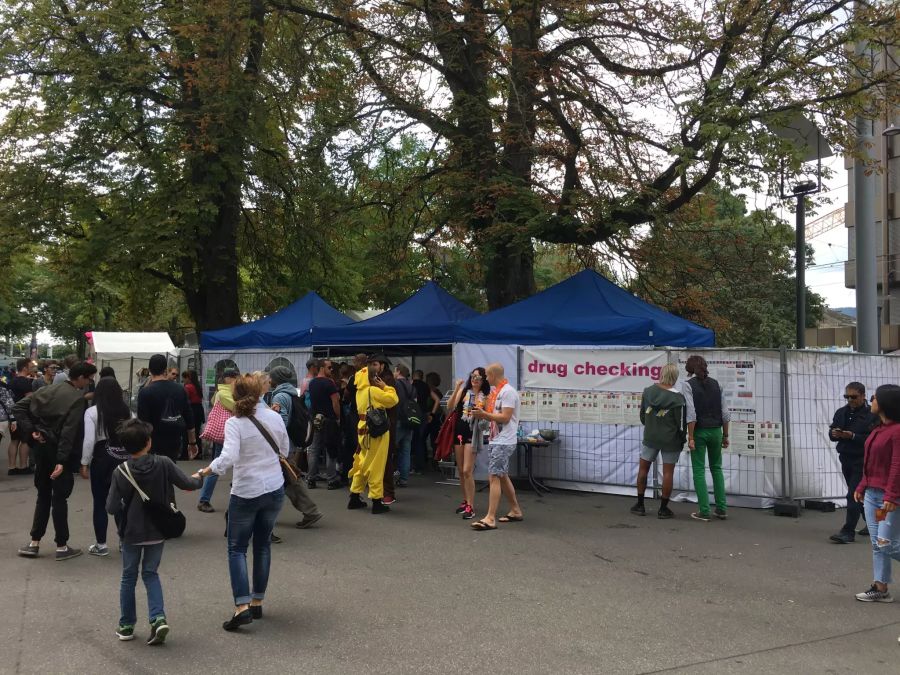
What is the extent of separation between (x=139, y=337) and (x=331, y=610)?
722 inches

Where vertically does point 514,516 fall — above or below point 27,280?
below

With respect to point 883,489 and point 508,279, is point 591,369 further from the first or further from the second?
point 883,489

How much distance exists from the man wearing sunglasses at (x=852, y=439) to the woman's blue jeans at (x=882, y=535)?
1959 mm

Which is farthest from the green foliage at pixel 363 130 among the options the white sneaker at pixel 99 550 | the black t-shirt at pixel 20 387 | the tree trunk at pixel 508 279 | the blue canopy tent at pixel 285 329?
the white sneaker at pixel 99 550

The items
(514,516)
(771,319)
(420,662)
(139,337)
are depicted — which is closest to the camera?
(420,662)

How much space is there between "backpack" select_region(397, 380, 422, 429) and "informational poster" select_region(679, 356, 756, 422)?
4.04 meters

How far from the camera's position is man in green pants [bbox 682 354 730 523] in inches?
355

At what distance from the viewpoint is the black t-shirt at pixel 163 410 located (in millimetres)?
8219

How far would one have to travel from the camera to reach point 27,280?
41281mm

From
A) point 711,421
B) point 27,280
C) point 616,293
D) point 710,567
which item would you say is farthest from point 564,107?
point 27,280

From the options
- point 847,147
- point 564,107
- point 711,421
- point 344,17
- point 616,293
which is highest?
point 344,17

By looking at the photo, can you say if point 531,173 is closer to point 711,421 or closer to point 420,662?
point 711,421

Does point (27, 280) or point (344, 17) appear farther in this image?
point (27, 280)

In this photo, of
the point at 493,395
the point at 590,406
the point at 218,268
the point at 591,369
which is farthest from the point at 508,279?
the point at 218,268
